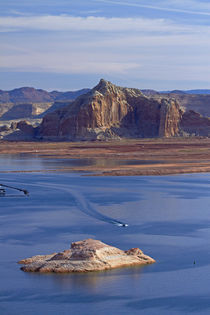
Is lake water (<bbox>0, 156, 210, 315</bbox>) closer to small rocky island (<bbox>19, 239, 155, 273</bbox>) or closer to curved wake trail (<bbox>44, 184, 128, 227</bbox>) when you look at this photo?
curved wake trail (<bbox>44, 184, 128, 227</bbox>)

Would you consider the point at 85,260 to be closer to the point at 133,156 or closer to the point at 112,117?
the point at 133,156

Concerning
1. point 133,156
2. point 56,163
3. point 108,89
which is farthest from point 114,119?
point 56,163

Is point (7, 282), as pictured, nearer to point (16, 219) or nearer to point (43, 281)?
point (43, 281)

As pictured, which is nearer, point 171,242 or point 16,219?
point 171,242

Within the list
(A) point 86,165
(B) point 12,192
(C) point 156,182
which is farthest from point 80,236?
(A) point 86,165

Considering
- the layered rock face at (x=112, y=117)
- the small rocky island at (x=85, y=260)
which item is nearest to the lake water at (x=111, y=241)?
the small rocky island at (x=85, y=260)

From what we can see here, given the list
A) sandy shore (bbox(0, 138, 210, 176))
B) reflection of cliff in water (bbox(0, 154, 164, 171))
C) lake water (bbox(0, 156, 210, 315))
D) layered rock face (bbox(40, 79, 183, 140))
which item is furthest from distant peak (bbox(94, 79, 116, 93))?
lake water (bbox(0, 156, 210, 315))

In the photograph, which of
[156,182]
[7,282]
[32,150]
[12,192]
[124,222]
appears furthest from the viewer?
[32,150]
